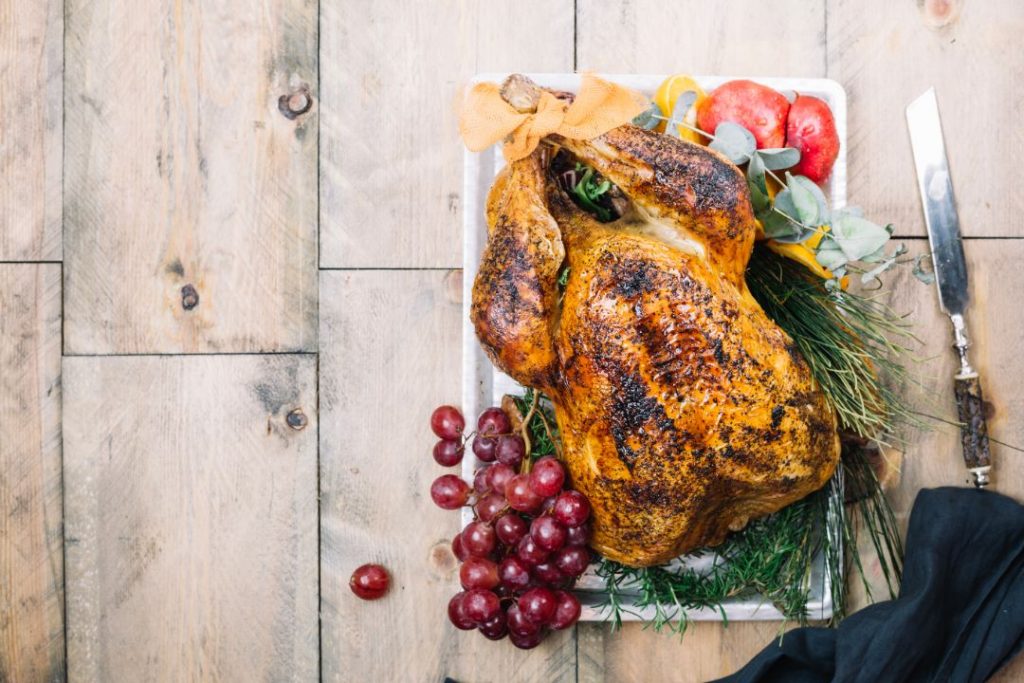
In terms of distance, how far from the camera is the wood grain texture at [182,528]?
1.25 m

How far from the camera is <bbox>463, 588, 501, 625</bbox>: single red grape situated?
3.44 feet

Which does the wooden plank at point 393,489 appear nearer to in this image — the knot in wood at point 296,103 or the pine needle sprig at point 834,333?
the knot in wood at point 296,103

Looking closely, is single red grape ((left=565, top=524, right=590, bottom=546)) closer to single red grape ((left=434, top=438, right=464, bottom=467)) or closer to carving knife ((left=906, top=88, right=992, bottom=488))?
single red grape ((left=434, top=438, right=464, bottom=467))

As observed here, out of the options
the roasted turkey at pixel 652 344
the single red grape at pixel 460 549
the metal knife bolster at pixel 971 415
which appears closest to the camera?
the roasted turkey at pixel 652 344

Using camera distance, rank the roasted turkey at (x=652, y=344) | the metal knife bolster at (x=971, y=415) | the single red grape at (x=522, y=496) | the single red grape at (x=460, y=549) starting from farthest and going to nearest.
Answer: the metal knife bolster at (x=971, y=415) → the single red grape at (x=460, y=549) → the single red grape at (x=522, y=496) → the roasted turkey at (x=652, y=344)

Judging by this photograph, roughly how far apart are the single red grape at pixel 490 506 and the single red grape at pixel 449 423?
0.10 metres

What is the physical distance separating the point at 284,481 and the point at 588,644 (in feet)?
1.78

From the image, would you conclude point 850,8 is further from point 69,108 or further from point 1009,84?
point 69,108

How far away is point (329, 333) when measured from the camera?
4.08 ft

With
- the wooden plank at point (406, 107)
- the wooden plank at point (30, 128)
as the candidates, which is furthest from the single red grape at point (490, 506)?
the wooden plank at point (30, 128)

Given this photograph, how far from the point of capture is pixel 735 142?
1.03m

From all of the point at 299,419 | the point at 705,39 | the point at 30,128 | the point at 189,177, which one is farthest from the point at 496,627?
the point at 30,128

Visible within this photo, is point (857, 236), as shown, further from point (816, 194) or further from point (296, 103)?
point (296, 103)

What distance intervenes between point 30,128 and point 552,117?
2.83 feet
